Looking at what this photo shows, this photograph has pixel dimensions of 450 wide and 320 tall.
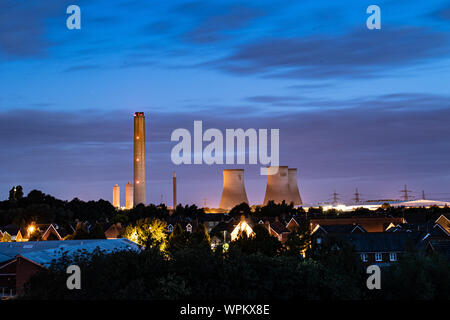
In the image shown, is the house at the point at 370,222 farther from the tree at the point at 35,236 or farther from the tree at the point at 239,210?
the tree at the point at 35,236

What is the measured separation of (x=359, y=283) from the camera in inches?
961

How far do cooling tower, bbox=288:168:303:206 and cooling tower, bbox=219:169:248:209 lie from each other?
13.0m

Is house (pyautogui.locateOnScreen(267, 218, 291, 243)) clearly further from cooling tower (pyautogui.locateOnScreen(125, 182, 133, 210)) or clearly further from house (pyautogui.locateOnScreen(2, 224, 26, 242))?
cooling tower (pyautogui.locateOnScreen(125, 182, 133, 210))

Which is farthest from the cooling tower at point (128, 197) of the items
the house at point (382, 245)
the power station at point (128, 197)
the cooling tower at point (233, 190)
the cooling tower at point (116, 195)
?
the house at point (382, 245)

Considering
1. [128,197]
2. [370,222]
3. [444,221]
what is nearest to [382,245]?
[444,221]

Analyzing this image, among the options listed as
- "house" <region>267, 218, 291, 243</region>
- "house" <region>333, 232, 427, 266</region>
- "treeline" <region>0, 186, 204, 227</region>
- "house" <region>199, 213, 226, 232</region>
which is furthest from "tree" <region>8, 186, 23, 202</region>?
"house" <region>333, 232, 427, 266</region>

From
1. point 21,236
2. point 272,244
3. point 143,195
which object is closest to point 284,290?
point 272,244

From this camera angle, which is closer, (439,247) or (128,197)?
(439,247)

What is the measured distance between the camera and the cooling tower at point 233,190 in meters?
112

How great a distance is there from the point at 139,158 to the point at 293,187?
1247 inches

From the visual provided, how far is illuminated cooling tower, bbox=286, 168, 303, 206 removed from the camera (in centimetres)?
12336

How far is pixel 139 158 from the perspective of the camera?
117 metres

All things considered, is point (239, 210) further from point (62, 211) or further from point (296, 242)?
point (296, 242)

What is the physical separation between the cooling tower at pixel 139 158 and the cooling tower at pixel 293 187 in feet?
94.8
